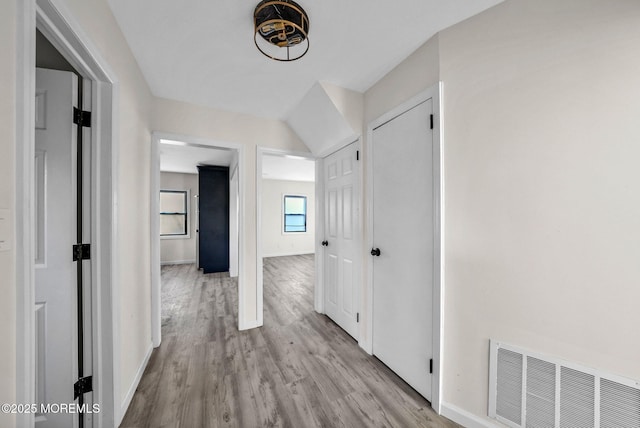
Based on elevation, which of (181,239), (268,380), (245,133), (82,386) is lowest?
(268,380)

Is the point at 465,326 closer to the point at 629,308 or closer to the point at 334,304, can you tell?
the point at 629,308

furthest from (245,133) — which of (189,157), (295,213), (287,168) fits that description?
(295,213)

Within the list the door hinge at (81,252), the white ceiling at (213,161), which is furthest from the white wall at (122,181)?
the white ceiling at (213,161)

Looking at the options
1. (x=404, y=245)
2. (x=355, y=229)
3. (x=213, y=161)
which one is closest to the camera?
(x=404, y=245)

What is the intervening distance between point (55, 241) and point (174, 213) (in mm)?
5545

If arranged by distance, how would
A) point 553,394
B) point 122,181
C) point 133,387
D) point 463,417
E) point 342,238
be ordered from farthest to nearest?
point 342,238
point 133,387
point 122,181
point 463,417
point 553,394

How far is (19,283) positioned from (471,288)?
192 centimetres

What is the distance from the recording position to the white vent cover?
1.00 meters

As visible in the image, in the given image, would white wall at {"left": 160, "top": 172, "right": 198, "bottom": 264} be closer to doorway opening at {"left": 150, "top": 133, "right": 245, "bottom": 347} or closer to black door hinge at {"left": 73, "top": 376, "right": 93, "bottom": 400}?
doorway opening at {"left": 150, "top": 133, "right": 245, "bottom": 347}

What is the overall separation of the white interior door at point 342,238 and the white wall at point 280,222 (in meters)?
4.59

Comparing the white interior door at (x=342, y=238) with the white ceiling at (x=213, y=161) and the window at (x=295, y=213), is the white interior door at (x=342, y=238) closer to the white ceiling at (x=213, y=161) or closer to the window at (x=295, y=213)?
the white ceiling at (x=213, y=161)

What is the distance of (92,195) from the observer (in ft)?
4.25

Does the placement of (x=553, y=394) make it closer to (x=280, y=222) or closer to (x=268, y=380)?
(x=268, y=380)

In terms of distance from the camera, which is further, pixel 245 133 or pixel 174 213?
pixel 174 213
